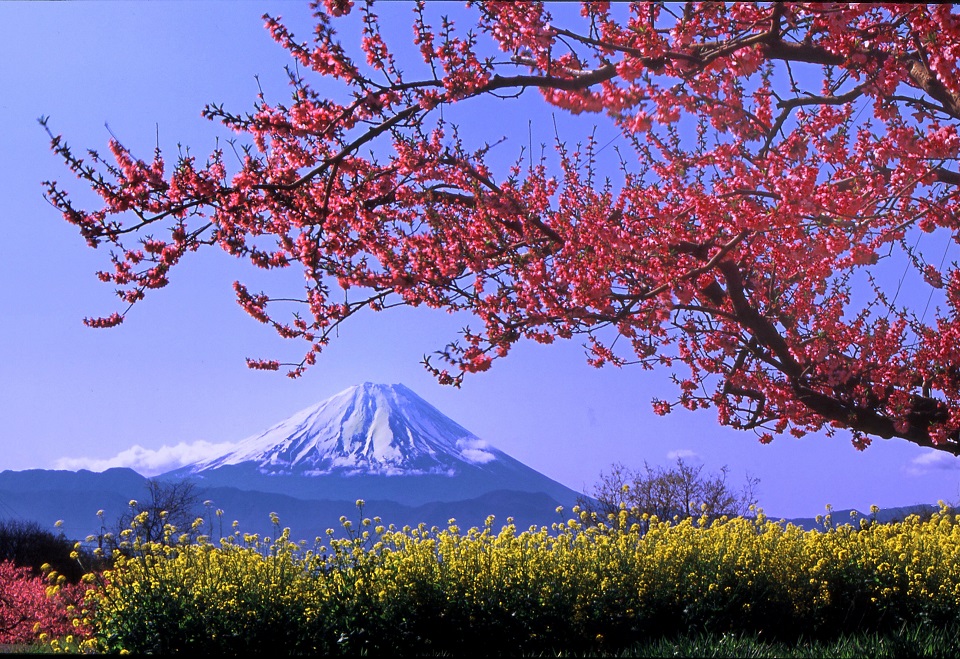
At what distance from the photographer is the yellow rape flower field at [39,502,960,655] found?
25.1 feet

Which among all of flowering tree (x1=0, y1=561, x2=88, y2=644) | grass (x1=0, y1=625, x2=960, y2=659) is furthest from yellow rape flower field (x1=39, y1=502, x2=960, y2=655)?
flowering tree (x1=0, y1=561, x2=88, y2=644)

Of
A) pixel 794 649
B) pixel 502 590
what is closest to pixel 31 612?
pixel 502 590

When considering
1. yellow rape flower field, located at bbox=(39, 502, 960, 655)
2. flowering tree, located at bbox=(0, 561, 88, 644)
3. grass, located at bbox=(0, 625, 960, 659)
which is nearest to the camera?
grass, located at bbox=(0, 625, 960, 659)

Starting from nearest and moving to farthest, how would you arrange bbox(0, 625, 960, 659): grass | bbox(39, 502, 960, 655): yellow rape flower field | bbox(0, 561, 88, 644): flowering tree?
1. bbox(0, 625, 960, 659): grass
2. bbox(39, 502, 960, 655): yellow rape flower field
3. bbox(0, 561, 88, 644): flowering tree

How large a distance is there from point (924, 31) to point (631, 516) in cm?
767

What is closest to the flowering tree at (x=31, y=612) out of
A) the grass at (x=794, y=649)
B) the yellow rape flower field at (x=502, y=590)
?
the yellow rape flower field at (x=502, y=590)

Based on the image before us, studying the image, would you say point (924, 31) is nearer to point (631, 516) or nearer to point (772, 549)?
point (772, 549)

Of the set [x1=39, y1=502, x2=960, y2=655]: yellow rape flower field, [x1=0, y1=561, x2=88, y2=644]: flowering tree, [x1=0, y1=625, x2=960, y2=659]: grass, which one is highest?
[x1=39, y1=502, x2=960, y2=655]: yellow rape flower field

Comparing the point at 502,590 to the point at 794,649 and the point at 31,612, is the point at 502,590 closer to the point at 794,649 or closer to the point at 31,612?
the point at 794,649

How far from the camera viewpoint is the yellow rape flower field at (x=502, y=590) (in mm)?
7637

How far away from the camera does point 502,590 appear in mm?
8055

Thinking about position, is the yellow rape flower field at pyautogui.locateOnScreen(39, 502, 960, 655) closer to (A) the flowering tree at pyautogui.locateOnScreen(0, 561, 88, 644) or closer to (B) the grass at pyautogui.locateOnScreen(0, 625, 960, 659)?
(B) the grass at pyautogui.locateOnScreen(0, 625, 960, 659)

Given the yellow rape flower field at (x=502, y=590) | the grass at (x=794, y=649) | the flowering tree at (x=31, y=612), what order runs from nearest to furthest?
the grass at (x=794, y=649)
the yellow rape flower field at (x=502, y=590)
the flowering tree at (x=31, y=612)

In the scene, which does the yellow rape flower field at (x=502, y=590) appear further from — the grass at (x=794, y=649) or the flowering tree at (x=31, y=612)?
the flowering tree at (x=31, y=612)
